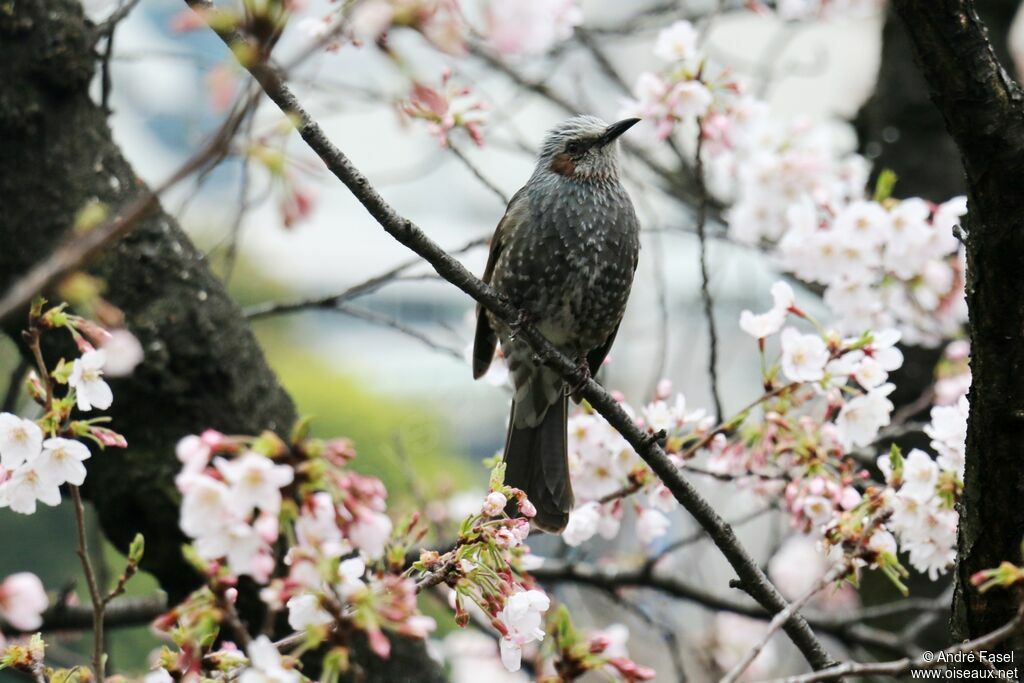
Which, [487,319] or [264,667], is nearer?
[264,667]

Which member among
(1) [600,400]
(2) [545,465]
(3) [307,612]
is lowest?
(3) [307,612]

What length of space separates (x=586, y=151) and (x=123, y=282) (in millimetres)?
1425

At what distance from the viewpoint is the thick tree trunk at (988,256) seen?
5.87 feet

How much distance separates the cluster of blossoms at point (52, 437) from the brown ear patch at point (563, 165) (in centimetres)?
191

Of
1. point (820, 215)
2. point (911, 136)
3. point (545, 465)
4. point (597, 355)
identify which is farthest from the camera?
point (911, 136)

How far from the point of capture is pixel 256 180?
3.09 meters

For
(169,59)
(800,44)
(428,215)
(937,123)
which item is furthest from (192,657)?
(800,44)

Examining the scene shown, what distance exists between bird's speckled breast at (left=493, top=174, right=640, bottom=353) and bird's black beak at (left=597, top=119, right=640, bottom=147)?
0.15 metres

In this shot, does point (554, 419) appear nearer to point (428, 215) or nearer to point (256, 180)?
point (256, 180)

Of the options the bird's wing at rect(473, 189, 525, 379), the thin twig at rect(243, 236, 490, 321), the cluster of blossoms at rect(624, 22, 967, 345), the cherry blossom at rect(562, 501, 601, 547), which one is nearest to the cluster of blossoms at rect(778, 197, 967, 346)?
the cluster of blossoms at rect(624, 22, 967, 345)

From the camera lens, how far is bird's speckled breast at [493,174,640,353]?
3.10m

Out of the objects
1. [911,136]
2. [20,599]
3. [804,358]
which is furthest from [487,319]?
[911,136]

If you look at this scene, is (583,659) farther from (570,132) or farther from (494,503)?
(570,132)

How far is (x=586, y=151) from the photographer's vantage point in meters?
3.32
